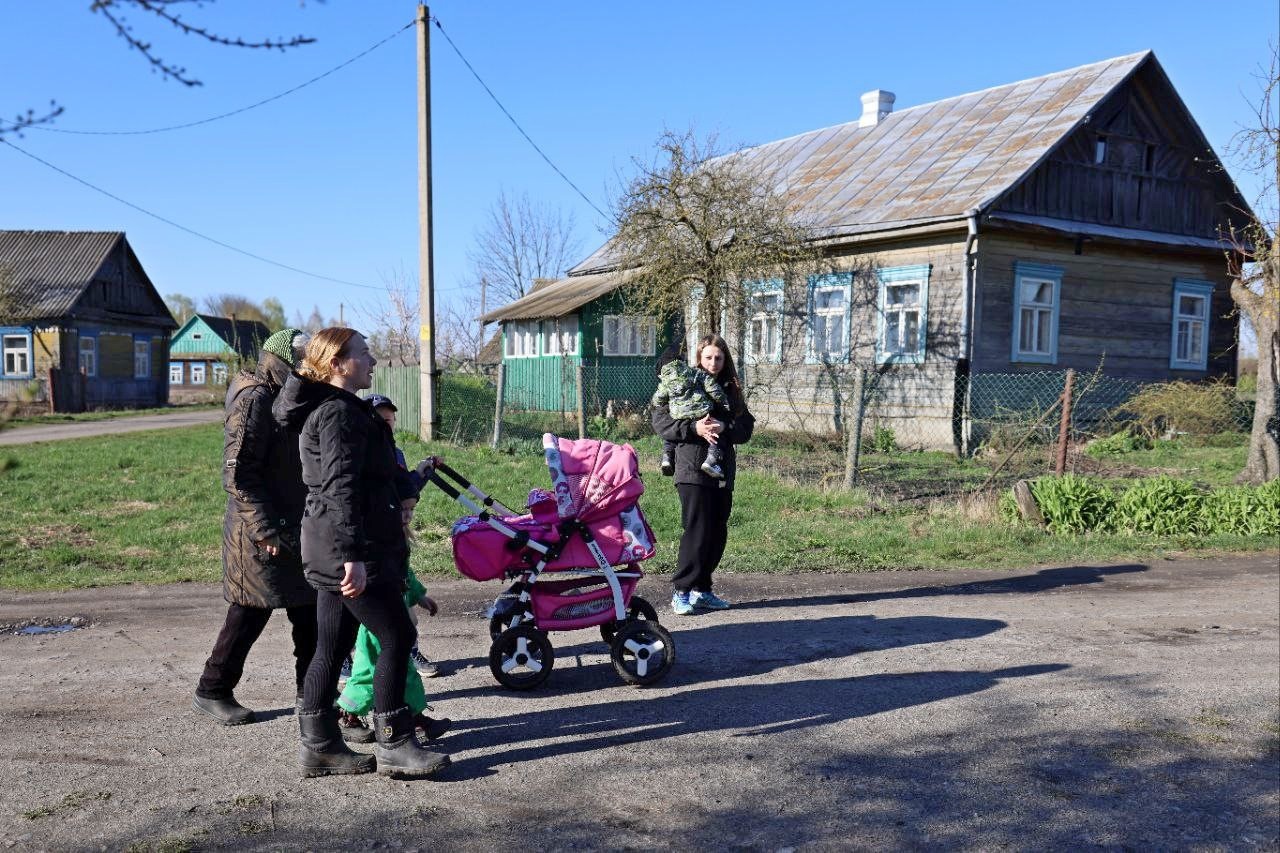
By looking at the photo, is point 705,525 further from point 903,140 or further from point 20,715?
point 903,140

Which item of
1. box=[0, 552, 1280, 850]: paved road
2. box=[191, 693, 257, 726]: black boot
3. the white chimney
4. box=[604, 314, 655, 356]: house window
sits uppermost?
the white chimney

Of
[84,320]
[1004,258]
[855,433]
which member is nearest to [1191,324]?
[1004,258]

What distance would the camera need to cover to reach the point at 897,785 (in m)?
4.12

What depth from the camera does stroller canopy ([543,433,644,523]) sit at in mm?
5375

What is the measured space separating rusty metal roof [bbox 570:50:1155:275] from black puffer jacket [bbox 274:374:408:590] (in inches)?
566

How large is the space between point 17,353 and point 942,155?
30.3 metres

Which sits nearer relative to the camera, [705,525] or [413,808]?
[413,808]

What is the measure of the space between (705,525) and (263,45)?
4.67 metres

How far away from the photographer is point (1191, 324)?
20.4 m

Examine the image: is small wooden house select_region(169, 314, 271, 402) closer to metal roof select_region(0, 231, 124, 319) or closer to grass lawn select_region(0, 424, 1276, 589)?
metal roof select_region(0, 231, 124, 319)

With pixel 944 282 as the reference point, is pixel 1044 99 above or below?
above

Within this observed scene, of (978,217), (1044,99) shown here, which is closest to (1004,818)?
(978,217)

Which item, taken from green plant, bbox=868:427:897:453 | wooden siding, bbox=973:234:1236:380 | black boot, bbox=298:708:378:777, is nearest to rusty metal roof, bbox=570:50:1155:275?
wooden siding, bbox=973:234:1236:380

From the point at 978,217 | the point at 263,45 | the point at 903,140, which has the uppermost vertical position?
the point at 903,140
